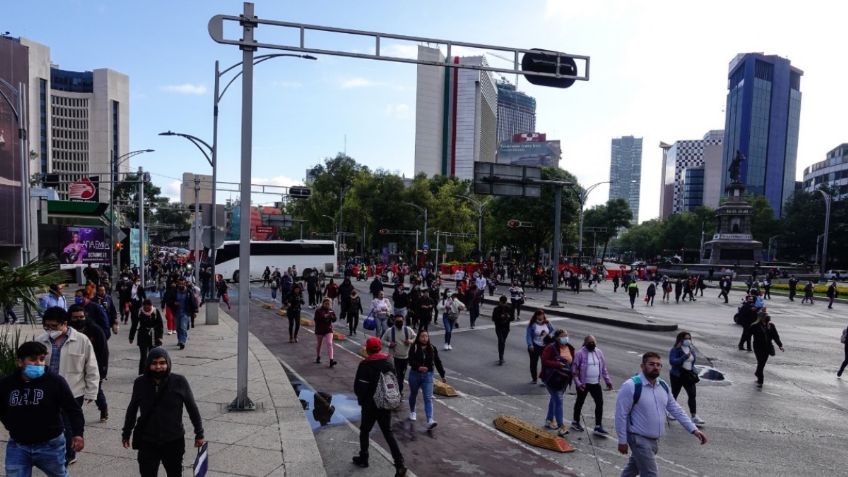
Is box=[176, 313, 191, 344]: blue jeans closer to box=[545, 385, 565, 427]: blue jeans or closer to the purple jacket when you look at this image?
box=[545, 385, 565, 427]: blue jeans

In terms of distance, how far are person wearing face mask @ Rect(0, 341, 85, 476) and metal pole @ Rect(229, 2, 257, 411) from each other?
3.79m

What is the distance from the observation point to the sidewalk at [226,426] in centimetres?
646

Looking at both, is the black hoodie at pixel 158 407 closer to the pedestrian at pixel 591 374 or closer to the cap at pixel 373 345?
the cap at pixel 373 345

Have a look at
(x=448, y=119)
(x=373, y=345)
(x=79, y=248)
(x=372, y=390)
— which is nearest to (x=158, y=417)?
(x=372, y=390)

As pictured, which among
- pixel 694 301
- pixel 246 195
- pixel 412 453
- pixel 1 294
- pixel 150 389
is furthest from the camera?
pixel 694 301

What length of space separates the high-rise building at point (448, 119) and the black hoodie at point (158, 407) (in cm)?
17890

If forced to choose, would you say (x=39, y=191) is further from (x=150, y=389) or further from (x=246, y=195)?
(x=150, y=389)

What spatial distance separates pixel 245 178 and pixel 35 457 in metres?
4.83

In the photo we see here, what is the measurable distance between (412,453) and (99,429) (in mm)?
4218

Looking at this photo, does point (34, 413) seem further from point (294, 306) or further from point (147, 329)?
point (294, 306)

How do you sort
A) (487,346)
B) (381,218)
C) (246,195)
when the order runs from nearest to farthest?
(246,195), (487,346), (381,218)

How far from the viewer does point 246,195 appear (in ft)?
28.1

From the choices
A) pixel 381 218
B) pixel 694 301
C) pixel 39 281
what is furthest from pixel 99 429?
pixel 381 218

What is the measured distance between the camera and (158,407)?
187 inches
